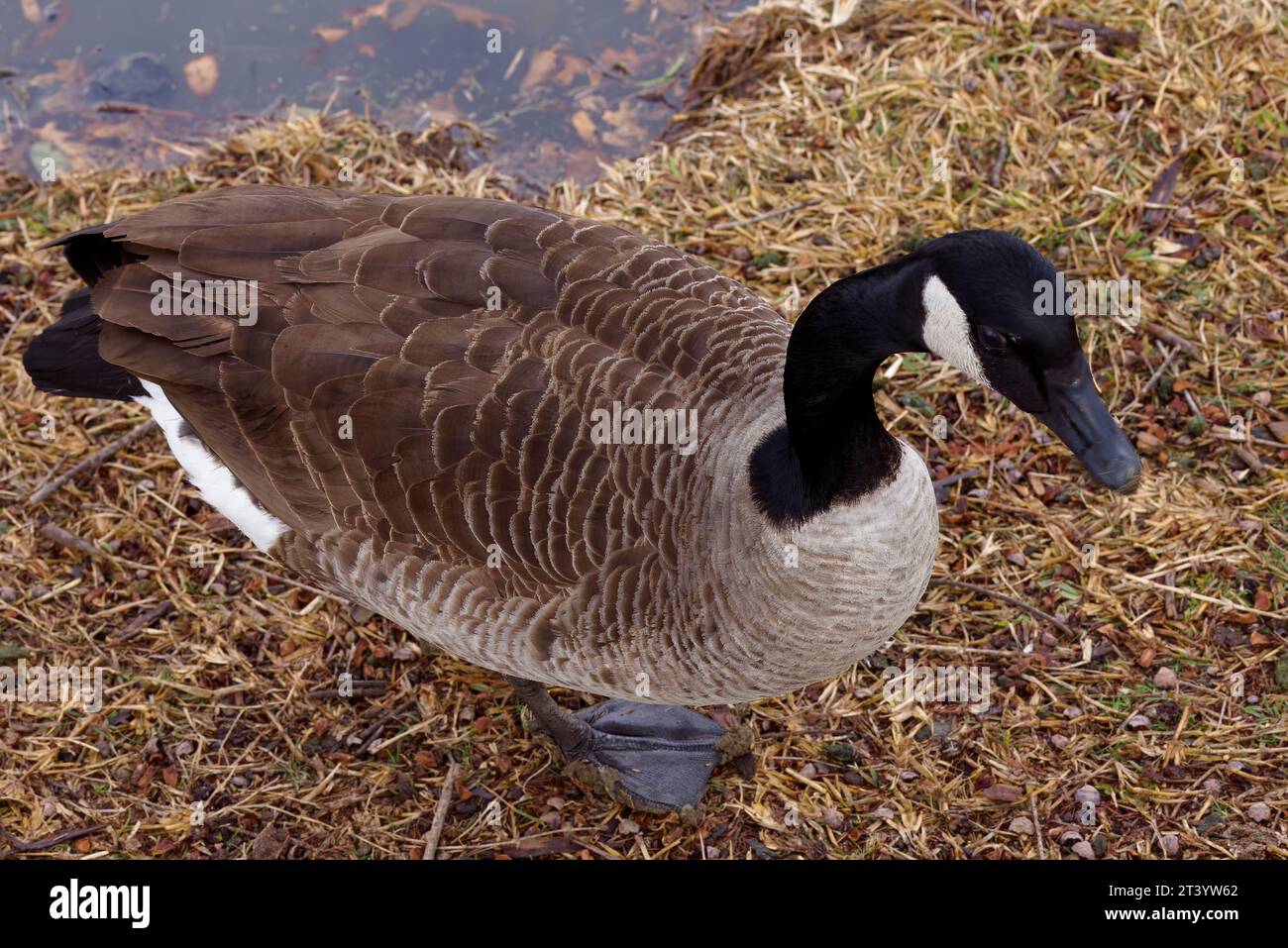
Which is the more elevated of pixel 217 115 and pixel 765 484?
pixel 765 484

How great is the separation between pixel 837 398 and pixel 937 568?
65.8 inches

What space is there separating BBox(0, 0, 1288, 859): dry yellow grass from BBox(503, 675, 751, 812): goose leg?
0.09 meters

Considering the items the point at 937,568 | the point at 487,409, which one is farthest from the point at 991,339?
the point at 937,568

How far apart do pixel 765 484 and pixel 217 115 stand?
15.4ft

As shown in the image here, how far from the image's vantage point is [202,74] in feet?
22.2

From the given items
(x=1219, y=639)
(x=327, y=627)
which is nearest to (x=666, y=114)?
(x=327, y=627)

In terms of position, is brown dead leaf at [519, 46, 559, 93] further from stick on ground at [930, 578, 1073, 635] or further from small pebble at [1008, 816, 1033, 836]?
small pebble at [1008, 816, 1033, 836]

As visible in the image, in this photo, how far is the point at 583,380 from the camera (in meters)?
3.28

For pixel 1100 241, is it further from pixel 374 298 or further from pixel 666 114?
pixel 374 298

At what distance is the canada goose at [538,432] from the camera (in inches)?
126

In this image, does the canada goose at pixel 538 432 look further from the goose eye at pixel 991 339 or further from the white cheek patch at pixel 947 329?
the goose eye at pixel 991 339
